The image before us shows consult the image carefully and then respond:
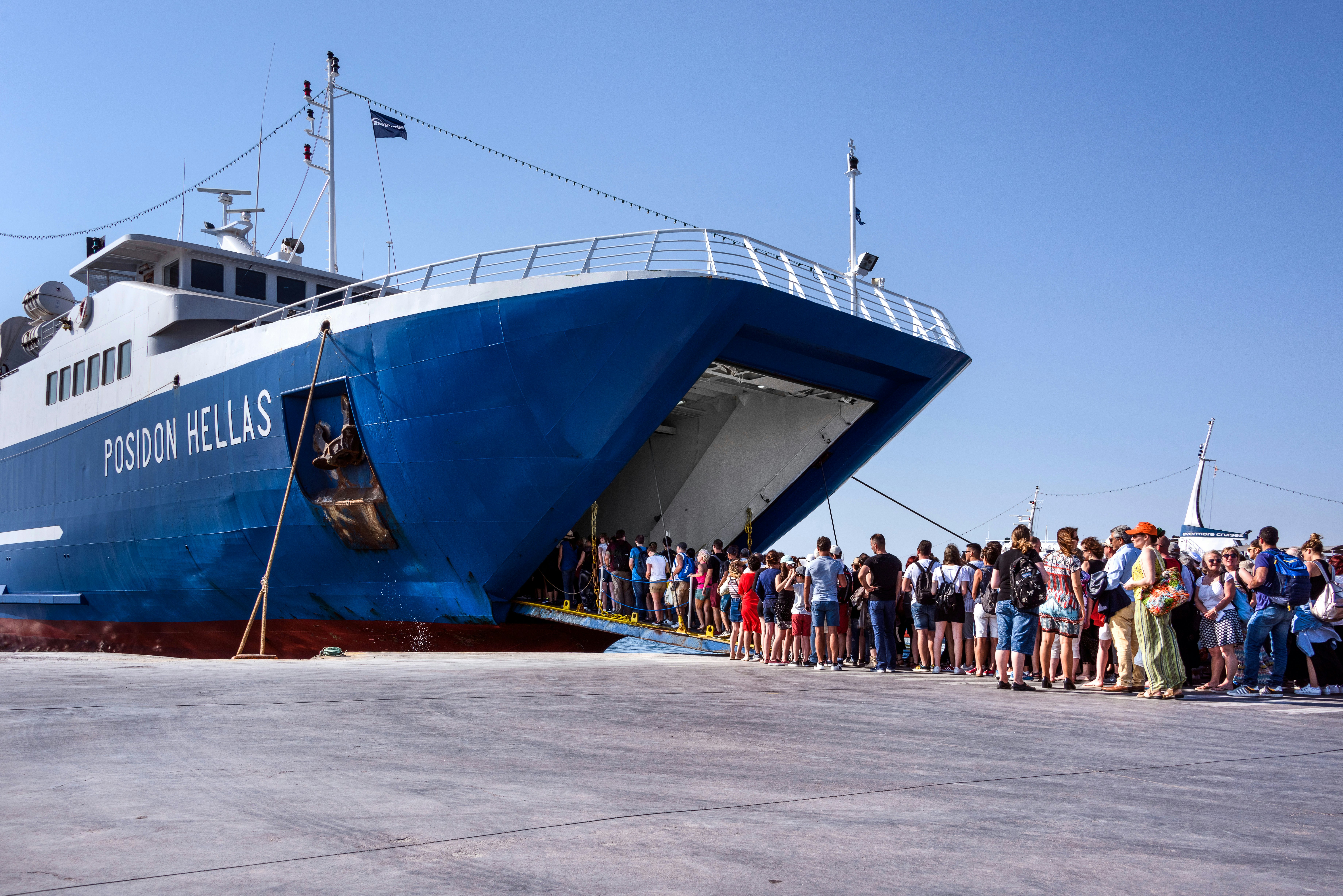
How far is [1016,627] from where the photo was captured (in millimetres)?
9133

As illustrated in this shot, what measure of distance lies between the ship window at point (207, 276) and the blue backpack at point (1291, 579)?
65.7 feet

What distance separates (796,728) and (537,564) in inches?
367

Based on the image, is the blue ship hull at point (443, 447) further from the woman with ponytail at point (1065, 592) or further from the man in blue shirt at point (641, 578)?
the woman with ponytail at point (1065, 592)

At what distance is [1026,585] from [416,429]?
29.8 feet

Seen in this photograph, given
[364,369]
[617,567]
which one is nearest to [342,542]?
[364,369]

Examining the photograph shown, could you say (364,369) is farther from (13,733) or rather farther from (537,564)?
(13,733)

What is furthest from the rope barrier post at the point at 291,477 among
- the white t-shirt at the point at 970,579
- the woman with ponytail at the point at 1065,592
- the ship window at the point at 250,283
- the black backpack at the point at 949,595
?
the woman with ponytail at the point at 1065,592

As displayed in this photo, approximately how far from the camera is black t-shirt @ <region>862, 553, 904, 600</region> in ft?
37.4

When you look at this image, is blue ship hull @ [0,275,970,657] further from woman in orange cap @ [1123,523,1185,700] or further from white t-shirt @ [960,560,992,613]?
woman in orange cap @ [1123,523,1185,700]

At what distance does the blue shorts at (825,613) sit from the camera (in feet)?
38.2

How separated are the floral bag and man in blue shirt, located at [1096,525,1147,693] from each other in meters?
0.39

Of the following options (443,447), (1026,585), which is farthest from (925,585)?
(443,447)

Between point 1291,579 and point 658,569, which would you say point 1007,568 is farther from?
point 658,569

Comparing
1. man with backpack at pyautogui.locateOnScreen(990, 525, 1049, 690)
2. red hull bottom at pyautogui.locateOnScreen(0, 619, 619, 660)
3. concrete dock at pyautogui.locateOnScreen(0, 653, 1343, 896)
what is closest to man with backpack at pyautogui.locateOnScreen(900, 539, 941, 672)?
man with backpack at pyautogui.locateOnScreen(990, 525, 1049, 690)
